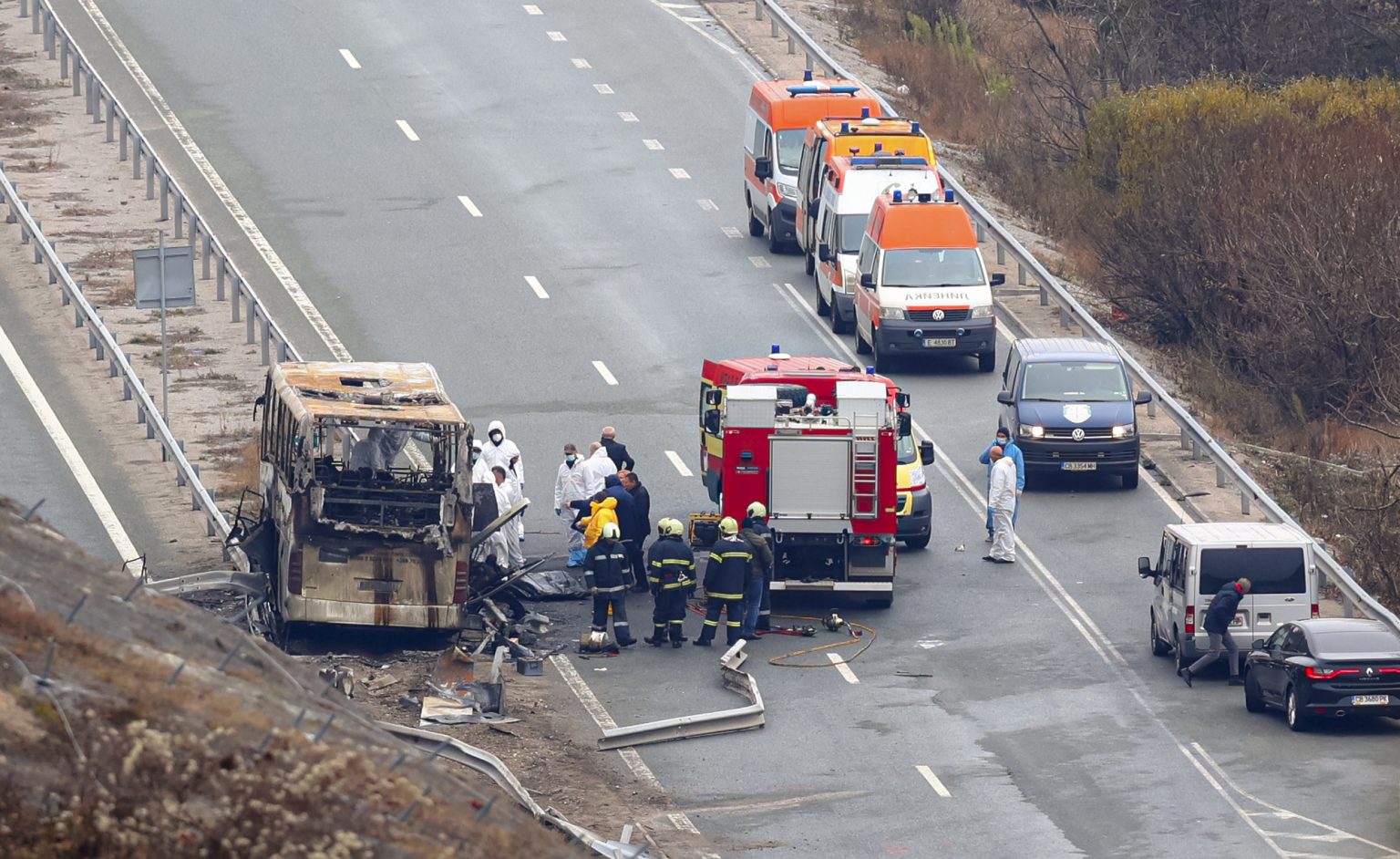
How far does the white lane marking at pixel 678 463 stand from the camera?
1316 inches

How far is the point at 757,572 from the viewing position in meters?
27.7

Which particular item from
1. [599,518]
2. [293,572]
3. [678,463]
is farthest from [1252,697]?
[678,463]

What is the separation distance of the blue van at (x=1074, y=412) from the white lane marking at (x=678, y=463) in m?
4.11

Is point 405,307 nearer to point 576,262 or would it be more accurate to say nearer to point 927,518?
point 576,262

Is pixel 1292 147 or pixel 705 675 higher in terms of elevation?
pixel 1292 147

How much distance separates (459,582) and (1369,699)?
8769 mm

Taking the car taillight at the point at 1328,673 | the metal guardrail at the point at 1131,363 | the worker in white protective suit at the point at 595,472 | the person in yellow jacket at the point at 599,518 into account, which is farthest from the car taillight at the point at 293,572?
the metal guardrail at the point at 1131,363

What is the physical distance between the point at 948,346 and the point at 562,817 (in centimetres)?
1765

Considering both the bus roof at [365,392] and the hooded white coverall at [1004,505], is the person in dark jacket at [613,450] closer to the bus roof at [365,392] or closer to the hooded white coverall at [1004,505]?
the bus roof at [365,392]

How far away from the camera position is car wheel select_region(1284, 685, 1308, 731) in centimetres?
2469

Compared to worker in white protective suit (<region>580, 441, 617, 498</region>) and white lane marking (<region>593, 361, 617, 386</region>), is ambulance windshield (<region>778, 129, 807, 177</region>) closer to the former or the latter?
white lane marking (<region>593, 361, 617, 386</region>)

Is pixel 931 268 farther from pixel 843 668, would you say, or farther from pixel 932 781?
pixel 932 781

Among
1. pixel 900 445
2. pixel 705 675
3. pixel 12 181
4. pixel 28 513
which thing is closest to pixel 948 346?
pixel 900 445

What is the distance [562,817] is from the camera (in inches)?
830
